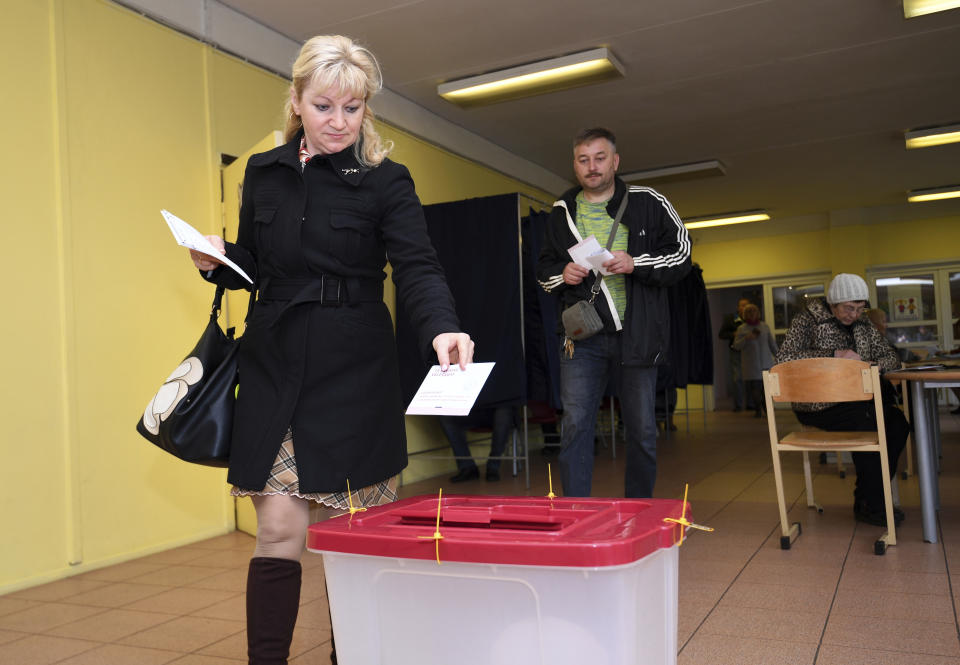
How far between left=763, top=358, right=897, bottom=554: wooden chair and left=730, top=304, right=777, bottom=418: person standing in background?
757cm

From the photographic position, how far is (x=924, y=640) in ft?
7.09

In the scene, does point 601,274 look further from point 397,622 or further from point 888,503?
point 397,622

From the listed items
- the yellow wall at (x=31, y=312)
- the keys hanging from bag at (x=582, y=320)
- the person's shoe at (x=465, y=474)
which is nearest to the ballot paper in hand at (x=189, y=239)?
the keys hanging from bag at (x=582, y=320)

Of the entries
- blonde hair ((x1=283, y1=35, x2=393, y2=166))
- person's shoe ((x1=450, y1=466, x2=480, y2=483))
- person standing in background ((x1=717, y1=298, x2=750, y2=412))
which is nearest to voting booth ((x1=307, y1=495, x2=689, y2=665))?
blonde hair ((x1=283, y1=35, x2=393, y2=166))

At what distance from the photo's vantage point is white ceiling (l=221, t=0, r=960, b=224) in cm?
466

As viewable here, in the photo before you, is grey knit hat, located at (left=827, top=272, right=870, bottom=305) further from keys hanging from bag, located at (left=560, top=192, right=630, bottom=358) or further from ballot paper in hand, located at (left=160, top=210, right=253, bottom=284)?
ballot paper in hand, located at (left=160, top=210, right=253, bottom=284)

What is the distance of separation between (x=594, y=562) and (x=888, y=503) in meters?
2.69

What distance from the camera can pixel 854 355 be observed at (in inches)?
147

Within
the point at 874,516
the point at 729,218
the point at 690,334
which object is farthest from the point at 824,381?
the point at 729,218

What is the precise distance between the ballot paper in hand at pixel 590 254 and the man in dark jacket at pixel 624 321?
2 cm

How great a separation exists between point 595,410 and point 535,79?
3133 mm

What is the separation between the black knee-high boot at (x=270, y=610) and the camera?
142cm

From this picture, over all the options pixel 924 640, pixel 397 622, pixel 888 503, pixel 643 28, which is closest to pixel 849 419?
pixel 888 503

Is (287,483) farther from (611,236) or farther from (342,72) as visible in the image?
(611,236)
